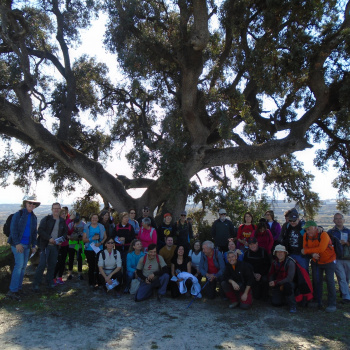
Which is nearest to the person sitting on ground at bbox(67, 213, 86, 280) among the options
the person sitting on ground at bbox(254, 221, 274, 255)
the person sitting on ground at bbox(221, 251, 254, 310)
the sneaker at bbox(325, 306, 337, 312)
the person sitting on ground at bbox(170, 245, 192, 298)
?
the person sitting on ground at bbox(170, 245, 192, 298)

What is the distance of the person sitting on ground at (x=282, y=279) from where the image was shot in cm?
602

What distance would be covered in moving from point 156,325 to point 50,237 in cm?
317

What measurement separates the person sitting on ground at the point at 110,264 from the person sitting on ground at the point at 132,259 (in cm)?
18

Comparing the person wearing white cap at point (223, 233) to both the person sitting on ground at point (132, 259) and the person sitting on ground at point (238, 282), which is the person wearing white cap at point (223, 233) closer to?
the person sitting on ground at point (238, 282)

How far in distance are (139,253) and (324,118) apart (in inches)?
351

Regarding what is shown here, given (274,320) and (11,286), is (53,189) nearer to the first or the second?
(11,286)

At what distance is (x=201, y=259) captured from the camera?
711cm

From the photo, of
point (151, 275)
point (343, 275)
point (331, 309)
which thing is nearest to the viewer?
point (331, 309)

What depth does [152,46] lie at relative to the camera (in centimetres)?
1052

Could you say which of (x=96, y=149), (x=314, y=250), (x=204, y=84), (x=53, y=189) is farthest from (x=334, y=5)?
(x=53, y=189)

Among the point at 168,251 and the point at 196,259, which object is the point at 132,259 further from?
the point at 196,259

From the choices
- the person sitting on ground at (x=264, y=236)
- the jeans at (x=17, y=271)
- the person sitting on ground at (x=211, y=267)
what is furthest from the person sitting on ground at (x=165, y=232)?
the jeans at (x=17, y=271)

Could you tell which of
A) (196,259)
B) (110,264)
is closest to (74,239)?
(110,264)

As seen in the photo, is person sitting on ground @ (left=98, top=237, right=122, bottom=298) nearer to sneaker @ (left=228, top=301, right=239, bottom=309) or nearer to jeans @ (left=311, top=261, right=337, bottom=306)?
sneaker @ (left=228, top=301, right=239, bottom=309)
